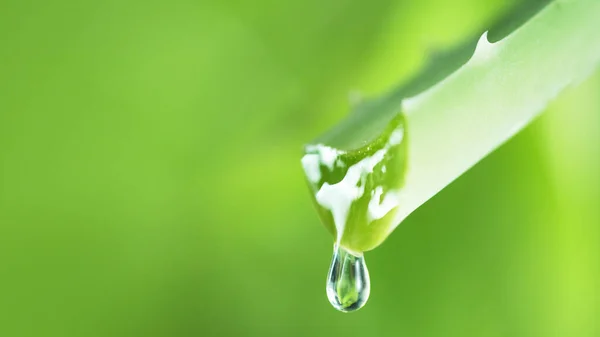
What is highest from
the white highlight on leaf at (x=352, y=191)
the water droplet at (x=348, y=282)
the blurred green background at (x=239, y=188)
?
the blurred green background at (x=239, y=188)

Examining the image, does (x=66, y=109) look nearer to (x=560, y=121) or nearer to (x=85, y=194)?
(x=85, y=194)

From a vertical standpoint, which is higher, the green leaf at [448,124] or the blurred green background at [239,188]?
the blurred green background at [239,188]

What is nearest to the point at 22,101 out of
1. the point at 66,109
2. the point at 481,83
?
the point at 66,109

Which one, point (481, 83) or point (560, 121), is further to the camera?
point (560, 121)

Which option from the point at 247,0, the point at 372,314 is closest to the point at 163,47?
the point at 247,0
